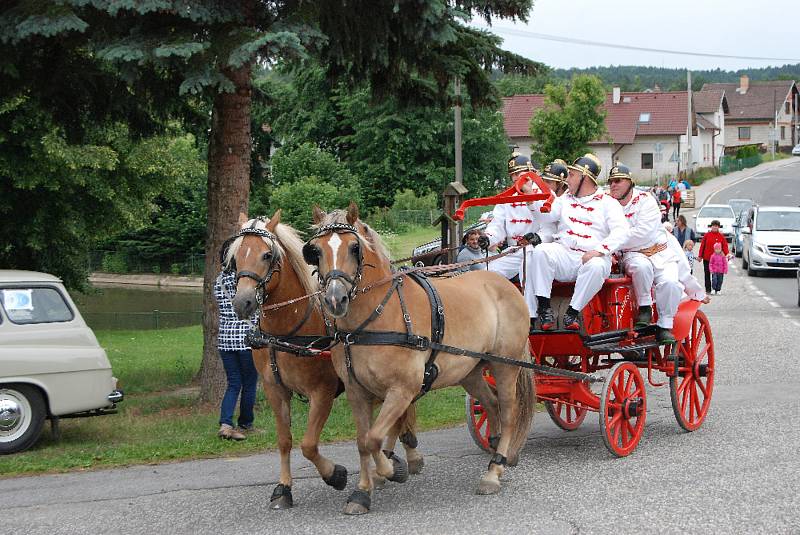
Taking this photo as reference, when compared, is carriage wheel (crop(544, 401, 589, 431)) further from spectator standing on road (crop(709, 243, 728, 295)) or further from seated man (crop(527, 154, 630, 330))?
spectator standing on road (crop(709, 243, 728, 295))

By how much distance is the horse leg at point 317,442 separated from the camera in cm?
754

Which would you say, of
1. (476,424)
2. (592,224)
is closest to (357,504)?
(476,424)

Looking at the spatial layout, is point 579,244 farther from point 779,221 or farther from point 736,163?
point 736,163

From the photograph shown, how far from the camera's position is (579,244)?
9570 millimetres

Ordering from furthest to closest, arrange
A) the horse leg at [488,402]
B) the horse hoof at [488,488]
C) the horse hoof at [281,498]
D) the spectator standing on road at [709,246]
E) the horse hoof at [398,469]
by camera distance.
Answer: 1. the spectator standing on road at [709,246]
2. the horse leg at [488,402]
3. the horse hoof at [398,469]
4. the horse hoof at [488,488]
5. the horse hoof at [281,498]

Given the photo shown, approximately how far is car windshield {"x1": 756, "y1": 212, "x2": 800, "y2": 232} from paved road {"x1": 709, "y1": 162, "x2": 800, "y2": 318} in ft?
4.64

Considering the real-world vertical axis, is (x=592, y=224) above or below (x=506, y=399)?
above

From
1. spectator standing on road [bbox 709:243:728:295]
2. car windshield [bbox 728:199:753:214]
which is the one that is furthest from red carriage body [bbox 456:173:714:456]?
car windshield [bbox 728:199:753:214]

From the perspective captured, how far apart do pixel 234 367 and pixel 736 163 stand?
292 feet

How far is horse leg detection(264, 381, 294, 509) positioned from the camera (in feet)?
25.0

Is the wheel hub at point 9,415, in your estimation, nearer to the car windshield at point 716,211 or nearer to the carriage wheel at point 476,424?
the carriage wheel at point 476,424

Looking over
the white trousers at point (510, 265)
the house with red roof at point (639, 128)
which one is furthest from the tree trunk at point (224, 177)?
the house with red roof at point (639, 128)

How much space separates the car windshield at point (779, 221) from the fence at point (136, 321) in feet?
55.7

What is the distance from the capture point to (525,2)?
39.7 ft
